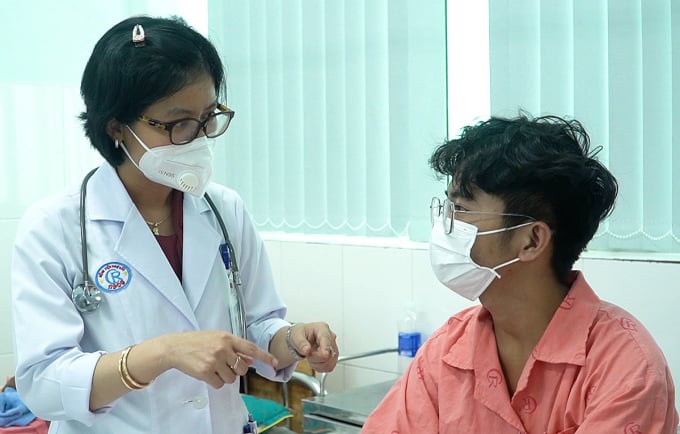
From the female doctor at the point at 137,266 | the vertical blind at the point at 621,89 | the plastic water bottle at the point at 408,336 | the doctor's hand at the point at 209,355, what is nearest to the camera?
the doctor's hand at the point at 209,355

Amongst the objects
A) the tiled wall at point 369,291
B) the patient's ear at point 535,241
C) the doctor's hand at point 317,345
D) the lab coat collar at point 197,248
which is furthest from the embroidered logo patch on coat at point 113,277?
the tiled wall at point 369,291

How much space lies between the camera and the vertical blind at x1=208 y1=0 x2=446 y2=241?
114 inches

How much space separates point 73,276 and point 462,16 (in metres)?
1.71

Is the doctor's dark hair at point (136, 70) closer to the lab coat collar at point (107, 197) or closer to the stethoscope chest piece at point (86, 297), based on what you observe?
the lab coat collar at point (107, 197)

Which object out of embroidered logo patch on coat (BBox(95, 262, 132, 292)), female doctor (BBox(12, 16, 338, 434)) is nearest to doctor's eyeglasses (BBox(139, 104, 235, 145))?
female doctor (BBox(12, 16, 338, 434))

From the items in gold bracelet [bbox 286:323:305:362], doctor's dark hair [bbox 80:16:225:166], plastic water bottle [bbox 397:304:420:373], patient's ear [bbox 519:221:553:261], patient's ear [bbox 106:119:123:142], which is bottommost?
plastic water bottle [bbox 397:304:420:373]

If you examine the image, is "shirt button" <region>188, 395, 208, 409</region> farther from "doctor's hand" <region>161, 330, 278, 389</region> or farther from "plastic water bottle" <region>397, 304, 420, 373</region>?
"plastic water bottle" <region>397, 304, 420, 373</region>

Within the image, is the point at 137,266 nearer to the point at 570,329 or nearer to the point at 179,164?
the point at 179,164

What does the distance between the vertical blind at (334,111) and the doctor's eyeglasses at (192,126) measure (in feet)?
4.23

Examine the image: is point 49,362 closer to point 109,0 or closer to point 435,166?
point 435,166

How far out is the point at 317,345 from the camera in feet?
5.50

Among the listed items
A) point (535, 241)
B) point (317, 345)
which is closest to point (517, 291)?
point (535, 241)

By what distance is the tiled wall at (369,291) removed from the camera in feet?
7.58

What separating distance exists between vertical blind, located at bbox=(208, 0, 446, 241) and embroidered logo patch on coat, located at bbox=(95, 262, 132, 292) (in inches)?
56.5
